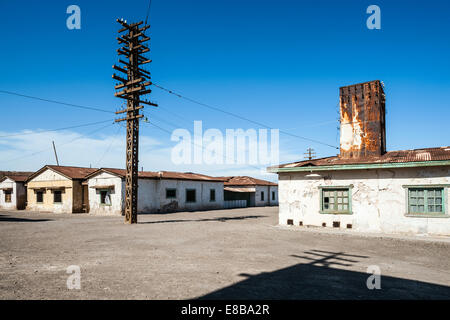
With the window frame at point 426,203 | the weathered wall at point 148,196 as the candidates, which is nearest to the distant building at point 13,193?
the weathered wall at point 148,196

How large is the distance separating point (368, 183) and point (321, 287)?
9706 mm

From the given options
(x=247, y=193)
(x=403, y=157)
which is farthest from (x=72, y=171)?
(x=403, y=157)

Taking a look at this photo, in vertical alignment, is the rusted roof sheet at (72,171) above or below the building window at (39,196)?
above

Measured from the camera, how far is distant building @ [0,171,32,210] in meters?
33.4

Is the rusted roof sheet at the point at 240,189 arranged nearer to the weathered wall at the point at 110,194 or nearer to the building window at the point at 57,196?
the weathered wall at the point at 110,194

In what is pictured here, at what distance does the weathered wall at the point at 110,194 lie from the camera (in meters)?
26.3

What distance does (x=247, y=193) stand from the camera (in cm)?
4272

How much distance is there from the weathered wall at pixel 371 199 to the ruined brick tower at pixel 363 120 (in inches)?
80.4

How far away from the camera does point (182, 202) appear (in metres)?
31.3

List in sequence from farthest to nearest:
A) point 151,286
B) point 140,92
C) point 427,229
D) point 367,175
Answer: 1. point 140,92
2. point 367,175
3. point 427,229
4. point 151,286

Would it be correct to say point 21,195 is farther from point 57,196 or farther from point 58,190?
point 58,190

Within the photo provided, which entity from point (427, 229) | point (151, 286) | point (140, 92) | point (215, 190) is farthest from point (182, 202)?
point (151, 286)
